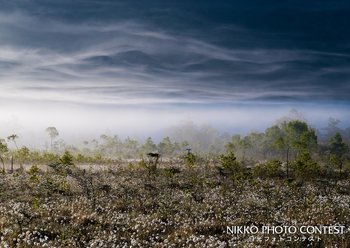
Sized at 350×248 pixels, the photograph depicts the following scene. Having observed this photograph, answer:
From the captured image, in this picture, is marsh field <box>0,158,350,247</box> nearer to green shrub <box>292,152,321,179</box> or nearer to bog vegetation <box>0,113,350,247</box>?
bog vegetation <box>0,113,350,247</box>

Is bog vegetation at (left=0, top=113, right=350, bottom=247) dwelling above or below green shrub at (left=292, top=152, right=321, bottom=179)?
below

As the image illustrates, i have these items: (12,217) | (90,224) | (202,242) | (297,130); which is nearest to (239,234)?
(202,242)

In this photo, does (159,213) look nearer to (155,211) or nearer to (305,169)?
(155,211)

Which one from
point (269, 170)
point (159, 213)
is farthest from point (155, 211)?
point (269, 170)

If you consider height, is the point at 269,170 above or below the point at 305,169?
below

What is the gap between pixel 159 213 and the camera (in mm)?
20797

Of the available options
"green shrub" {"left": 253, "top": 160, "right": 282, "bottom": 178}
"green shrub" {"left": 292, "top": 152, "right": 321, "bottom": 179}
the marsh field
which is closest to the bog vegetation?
the marsh field

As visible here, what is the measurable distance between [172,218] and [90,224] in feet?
13.5

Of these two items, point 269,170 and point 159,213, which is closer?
point 159,213

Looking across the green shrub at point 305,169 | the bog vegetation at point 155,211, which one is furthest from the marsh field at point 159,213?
the green shrub at point 305,169

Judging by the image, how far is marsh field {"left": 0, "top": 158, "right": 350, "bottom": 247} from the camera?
52.1 feet

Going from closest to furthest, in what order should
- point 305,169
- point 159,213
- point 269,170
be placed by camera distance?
point 159,213, point 305,169, point 269,170

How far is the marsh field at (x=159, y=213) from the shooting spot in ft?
52.1

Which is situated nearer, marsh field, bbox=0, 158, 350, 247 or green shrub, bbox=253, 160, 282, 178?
marsh field, bbox=0, 158, 350, 247
